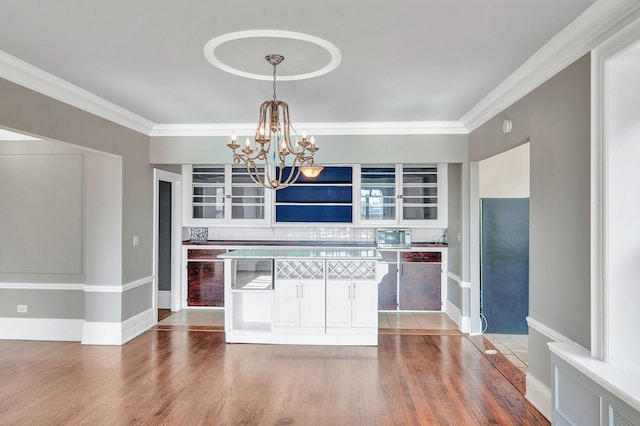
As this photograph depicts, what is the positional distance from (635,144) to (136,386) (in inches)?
155

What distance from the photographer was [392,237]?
19.4ft

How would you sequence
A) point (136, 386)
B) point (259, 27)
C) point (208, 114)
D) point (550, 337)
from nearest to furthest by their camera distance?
1. point (259, 27)
2. point (550, 337)
3. point (136, 386)
4. point (208, 114)

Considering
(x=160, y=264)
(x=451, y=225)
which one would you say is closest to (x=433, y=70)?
(x=451, y=225)

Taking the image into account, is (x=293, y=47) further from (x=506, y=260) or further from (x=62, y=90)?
(x=506, y=260)

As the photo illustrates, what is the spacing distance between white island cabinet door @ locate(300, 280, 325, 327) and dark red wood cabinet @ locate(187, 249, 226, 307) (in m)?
1.94

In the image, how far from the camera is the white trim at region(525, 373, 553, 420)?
2860 millimetres

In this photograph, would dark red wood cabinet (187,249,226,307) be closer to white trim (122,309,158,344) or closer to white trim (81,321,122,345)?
white trim (122,309,158,344)

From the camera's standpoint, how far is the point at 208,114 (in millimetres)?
4477

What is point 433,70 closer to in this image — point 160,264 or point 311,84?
point 311,84

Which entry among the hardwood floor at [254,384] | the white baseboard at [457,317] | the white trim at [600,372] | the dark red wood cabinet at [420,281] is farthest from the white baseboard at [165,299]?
→ the white trim at [600,372]

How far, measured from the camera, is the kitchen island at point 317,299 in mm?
4363

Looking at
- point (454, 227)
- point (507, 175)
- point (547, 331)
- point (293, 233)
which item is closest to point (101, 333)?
point (293, 233)

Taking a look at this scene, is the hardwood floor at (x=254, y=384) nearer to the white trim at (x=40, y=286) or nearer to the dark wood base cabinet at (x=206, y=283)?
the white trim at (x=40, y=286)

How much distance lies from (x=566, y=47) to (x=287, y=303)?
3.40 m
